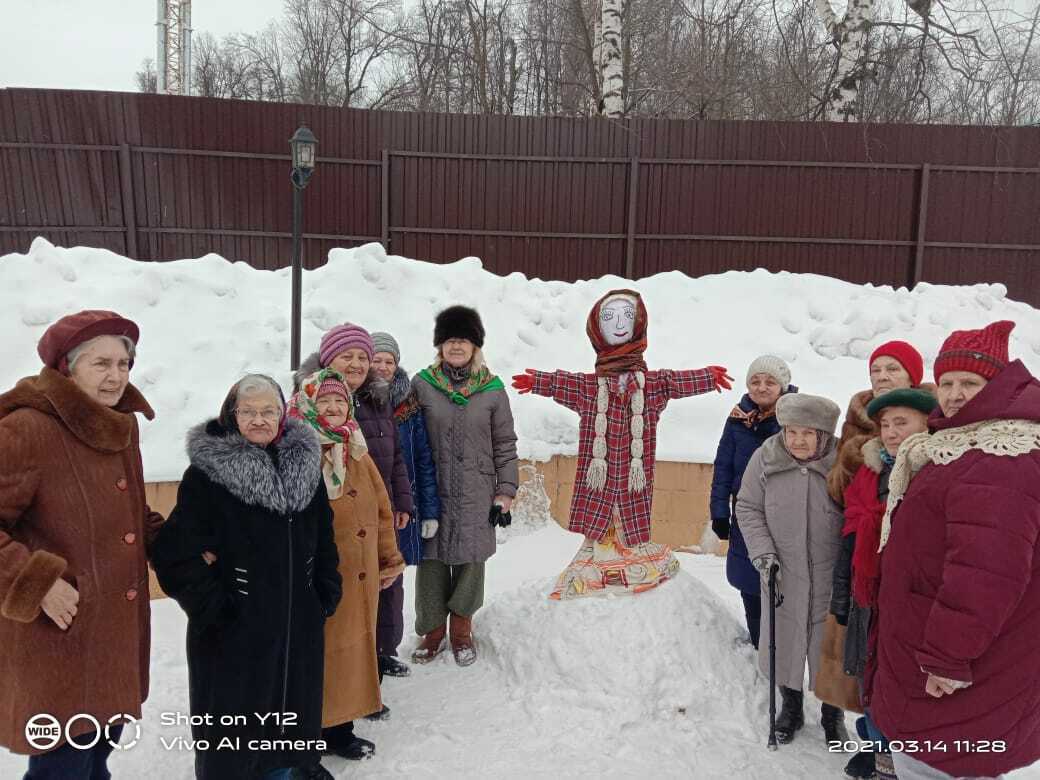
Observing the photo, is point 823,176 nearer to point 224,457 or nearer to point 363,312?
point 363,312

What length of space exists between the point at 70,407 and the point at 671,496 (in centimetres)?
444

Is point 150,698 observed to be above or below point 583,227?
below

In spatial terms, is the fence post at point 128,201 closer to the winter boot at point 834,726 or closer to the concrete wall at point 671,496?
the concrete wall at point 671,496

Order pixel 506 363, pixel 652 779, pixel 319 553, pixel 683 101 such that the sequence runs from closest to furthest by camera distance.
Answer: pixel 319 553, pixel 652 779, pixel 506 363, pixel 683 101

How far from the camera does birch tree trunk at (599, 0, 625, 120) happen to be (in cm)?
1030

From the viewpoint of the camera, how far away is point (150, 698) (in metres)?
3.25

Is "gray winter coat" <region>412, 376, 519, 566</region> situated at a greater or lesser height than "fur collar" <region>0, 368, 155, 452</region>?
lesser

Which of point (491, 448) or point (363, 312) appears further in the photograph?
point (363, 312)

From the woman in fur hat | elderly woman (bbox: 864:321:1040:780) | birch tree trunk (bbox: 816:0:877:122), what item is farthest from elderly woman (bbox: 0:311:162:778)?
birch tree trunk (bbox: 816:0:877:122)

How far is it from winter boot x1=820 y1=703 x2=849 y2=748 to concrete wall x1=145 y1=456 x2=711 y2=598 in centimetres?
262

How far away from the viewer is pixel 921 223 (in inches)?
380

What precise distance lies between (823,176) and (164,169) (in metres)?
8.66

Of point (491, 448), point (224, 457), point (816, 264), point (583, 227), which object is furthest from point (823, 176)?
point (224, 457)

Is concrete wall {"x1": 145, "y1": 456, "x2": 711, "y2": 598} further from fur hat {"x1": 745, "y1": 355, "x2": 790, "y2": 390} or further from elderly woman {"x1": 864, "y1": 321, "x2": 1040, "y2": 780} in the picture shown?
elderly woman {"x1": 864, "y1": 321, "x2": 1040, "y2": 780}
